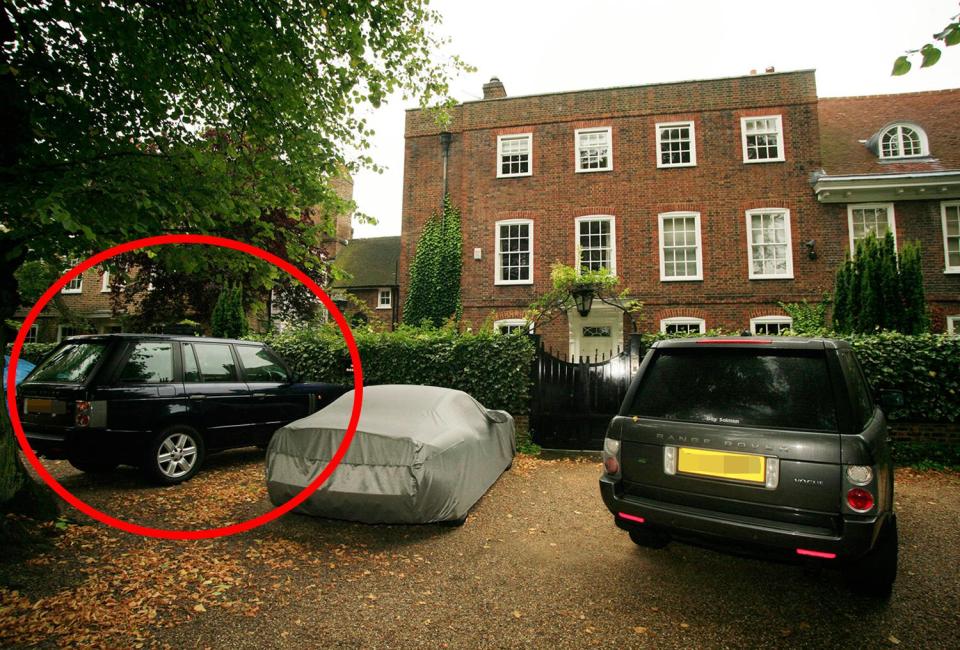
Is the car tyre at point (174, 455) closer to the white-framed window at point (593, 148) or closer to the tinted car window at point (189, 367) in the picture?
the tinted car window at point (189, 367)

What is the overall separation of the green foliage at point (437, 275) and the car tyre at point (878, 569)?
15045 mm

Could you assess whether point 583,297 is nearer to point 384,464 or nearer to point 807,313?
point 807,313

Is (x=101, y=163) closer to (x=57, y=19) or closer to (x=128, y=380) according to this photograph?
(x=57, y=19)

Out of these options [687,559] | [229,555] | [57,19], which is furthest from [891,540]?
[57,19]

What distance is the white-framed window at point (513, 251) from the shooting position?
1784 cm

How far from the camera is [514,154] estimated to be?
18.7 m

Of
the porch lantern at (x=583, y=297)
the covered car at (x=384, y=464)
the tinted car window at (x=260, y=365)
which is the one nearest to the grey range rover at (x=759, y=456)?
the covered car at (x=384, y=464)

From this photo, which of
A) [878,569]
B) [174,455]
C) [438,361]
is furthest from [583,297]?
[878,569]

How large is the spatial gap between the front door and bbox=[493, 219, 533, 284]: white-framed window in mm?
2416

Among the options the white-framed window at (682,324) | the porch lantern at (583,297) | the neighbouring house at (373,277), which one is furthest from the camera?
the neighbouring house at (373,277)

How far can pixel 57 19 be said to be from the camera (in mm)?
4449

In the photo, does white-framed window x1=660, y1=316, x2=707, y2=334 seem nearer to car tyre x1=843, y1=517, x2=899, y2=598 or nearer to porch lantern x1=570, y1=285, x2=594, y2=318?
porch lantern x1=570, y1=285, x2=594, y2=318

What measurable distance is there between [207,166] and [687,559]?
571 cm

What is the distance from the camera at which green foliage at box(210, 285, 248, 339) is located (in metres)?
15.2
